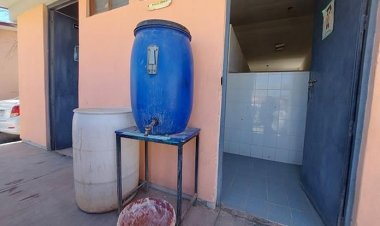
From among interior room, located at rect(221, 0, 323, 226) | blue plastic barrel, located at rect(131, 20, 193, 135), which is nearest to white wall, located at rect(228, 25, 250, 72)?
interior room, located at rect(221, 0, 323, 226)

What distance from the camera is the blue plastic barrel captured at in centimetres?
116

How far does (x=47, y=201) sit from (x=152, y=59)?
1545 mm

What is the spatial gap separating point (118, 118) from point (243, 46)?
4293 mm

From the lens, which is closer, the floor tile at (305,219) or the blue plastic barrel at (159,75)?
the blue plastic barrel at (159,75)

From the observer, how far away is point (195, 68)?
5.13 ft

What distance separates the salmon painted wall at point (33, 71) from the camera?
276 cm

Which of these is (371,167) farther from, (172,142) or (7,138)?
(7,138)

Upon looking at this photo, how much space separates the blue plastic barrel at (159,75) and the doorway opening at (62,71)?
227 cm

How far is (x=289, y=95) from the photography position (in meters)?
2.58

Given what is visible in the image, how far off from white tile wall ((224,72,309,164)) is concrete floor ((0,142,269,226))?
59.1 inches

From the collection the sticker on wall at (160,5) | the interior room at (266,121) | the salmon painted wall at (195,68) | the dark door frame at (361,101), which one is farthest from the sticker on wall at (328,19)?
the sticker on wall at (160,5)

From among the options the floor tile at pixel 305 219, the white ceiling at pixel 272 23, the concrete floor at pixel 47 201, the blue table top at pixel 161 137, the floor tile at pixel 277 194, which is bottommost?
the concrete floor at pixel 47 201

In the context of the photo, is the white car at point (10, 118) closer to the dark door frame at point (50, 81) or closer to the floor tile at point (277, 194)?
the dark door frame at point (50, 81)

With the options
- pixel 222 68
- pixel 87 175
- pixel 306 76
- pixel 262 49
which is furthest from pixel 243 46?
pixel 87 175
